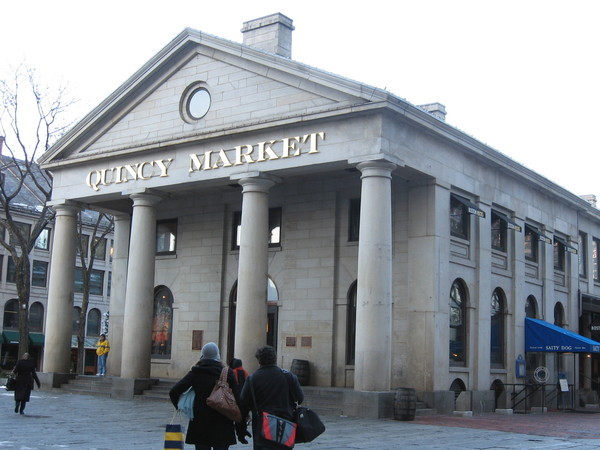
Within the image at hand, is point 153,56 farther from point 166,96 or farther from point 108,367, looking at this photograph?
point 108,367

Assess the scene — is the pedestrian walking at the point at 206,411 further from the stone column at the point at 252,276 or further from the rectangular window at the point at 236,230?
the rectangular window at the point at 236,230

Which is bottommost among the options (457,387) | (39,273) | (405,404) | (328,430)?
(328,430)

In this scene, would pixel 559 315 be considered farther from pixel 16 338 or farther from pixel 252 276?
pixel 16 338

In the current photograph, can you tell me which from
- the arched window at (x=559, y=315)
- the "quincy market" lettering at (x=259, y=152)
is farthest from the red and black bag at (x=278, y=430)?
the arched window at (x=559, y=315)

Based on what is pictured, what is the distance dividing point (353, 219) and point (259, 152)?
14.7 ft

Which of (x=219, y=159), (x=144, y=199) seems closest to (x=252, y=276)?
(x=219, y=159)

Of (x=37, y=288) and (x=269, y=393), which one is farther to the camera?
(x=37, y=288)

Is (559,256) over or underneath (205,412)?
over

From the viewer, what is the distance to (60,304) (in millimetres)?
30750

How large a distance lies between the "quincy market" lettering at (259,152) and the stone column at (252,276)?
771mm

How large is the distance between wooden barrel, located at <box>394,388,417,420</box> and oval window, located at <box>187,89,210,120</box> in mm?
11800

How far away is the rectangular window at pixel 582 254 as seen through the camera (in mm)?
38312

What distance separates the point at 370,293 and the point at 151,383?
31.3 ft

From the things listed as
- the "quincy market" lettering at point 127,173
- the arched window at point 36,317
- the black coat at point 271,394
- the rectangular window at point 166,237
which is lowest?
the black coat at point 271,394
